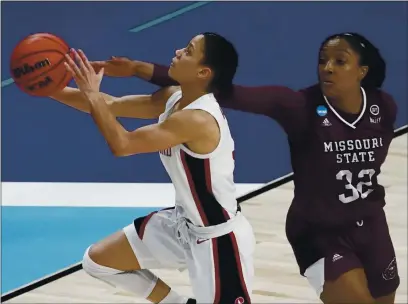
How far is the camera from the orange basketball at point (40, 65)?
10.4 feet

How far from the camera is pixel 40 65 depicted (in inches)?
124

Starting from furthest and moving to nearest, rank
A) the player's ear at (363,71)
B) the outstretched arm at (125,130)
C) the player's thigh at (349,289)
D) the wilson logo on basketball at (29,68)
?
1. the player's thigh at (349,289)
2. the player's ear at (363,71)
3. the wilson logo on basketball at (29,68)
4. the outstretched arm at (125,130)

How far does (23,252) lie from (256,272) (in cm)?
135

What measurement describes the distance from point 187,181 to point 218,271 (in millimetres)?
357

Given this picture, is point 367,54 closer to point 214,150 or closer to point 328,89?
point 328,89

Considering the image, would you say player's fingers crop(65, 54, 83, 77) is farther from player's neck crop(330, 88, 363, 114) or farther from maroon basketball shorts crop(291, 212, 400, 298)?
maroon basketball shorts crop(291, 212, 400, 298)

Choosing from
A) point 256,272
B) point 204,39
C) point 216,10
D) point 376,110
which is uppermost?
point 204,39

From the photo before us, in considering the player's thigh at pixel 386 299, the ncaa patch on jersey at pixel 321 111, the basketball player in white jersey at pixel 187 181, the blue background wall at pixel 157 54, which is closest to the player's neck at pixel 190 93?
the basketball player in white jersey at pixel 187 181

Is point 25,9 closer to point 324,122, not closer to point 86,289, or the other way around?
point 86,289

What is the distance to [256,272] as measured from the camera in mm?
4984

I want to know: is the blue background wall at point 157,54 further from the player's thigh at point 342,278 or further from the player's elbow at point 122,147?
the player's elbow at point 122,147

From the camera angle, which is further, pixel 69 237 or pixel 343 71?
pixel 69 237

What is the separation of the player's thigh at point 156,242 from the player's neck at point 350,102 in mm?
775

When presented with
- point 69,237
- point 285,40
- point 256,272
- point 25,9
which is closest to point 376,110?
point 256,272
